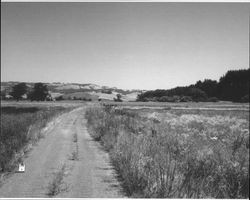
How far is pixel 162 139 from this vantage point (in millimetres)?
15148

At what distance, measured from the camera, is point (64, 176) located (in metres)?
9.28

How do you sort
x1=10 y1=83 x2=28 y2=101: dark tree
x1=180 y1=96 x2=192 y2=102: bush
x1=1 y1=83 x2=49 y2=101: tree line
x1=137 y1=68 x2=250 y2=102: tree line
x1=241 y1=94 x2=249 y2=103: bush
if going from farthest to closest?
x1=10 y1=83 x2=28 y2=101: dark tree < x1=1 y1=83 x2=49 y2=101: tree line < x1=180 y1=96 x2=192 y2=102: bush < x1=137 y1=68 x2=250 y2=102: tree line < x1=241 y1=94 x2=249 y2=103: bush

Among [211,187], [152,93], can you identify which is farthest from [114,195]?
[152,93]

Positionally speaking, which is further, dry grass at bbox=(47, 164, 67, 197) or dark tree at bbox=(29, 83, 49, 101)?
dark tree at bbox=(29, 83, 49, 101)

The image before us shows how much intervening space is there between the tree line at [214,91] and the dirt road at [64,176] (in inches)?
3994

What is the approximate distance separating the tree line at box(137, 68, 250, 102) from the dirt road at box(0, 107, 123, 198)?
333 feet

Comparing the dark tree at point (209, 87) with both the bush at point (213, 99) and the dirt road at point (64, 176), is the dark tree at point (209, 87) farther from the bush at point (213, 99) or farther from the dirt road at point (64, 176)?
the dirt road at point (64, 176)

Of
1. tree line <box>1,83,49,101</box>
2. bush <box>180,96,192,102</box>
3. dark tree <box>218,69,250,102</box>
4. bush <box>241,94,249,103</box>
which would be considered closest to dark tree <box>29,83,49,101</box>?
tree line <box>1,83,49,101</box>

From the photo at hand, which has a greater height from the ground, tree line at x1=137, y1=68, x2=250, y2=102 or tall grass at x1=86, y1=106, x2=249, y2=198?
tree line at x1=137, y1=68, x2=250, y2=102

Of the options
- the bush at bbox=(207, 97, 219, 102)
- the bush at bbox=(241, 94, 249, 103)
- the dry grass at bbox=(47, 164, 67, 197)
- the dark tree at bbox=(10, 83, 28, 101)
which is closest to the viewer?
the dry grass at bbox=(47, 164, 67, 197)

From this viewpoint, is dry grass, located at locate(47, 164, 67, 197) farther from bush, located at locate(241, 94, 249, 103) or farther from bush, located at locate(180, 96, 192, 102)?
bush, located at locate(180, 96, 192, 102)

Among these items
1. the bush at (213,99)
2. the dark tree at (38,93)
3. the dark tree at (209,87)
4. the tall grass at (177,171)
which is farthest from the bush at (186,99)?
the tall grass at (177,171)

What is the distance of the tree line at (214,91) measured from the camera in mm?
113375

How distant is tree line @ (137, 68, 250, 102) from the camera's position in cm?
11338
